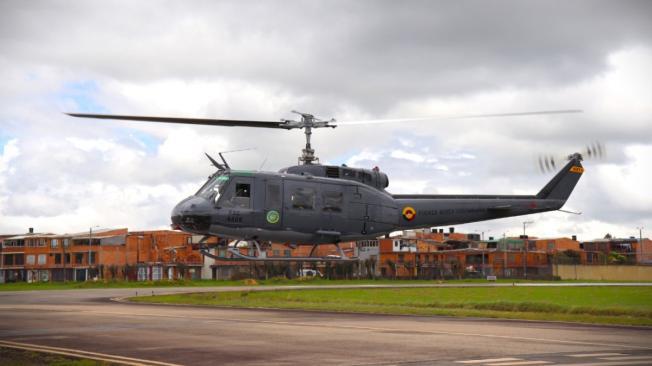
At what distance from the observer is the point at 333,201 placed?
32.2 meters

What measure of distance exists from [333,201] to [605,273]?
12074 cm

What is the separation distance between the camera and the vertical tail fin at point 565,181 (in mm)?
38062

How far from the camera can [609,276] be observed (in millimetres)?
139000

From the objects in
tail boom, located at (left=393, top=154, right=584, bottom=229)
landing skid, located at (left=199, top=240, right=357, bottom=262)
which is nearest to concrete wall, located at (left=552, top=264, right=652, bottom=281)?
tail boom, located at (left=393, top=154, right=584, bottom=229)

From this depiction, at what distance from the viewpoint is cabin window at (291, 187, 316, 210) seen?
31547mm

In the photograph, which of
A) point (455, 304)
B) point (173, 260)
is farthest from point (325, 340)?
point (173, 260)

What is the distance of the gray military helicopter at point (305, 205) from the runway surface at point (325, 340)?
12.5 ft

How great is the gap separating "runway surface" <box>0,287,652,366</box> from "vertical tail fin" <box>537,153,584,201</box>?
680 centimetres

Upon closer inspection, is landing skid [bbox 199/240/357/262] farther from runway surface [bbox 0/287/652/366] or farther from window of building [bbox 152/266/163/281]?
window of building [bbox 152/266/163/281]

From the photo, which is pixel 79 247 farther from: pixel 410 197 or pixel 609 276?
pixel 410 197

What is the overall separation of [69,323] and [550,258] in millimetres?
150558

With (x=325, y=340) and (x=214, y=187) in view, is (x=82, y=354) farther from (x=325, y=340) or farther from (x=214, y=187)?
(x=214, y=187)

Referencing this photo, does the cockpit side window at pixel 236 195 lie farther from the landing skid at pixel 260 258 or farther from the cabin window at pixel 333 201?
the cabin window at pixel 333 201

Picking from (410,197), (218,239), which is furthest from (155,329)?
(410,197)
